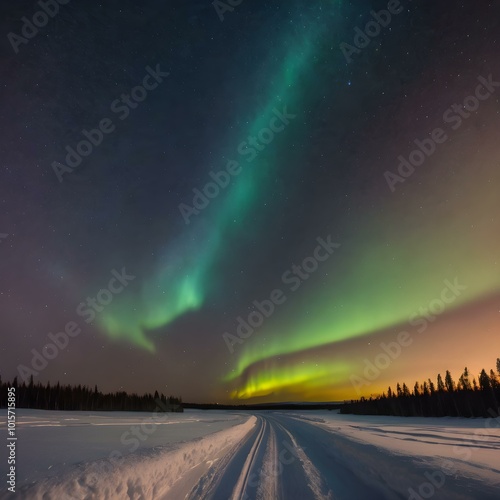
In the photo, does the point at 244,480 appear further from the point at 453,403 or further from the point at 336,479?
the point at 453,403

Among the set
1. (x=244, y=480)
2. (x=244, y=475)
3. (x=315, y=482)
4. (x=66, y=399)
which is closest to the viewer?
(x=315, y=482)

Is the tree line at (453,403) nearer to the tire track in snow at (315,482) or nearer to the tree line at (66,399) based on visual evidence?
the tire track in snow at (315,482)

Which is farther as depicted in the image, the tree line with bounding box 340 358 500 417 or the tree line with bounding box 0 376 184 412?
the tree line with bounding box 0 376 184 412

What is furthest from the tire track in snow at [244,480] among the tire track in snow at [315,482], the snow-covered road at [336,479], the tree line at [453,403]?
the tree line at [453,403]

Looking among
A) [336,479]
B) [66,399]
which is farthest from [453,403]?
[66,399]

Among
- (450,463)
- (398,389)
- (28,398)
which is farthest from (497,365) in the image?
(28,398)

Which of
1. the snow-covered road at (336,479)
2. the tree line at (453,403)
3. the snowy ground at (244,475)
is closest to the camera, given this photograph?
the snowy ground at (244,475)

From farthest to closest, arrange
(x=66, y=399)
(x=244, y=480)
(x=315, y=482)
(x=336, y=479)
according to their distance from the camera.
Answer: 1. (x=66, y=399)
2. (x=336, y=479)
3. (x=244, y=480)
4. (x=315, y=482)

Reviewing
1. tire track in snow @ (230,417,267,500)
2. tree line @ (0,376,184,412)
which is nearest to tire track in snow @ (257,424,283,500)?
tire track in snow @ (230,417,267,500)

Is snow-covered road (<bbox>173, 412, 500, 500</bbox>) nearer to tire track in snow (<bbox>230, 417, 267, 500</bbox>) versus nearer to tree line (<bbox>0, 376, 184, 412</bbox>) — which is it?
tire track in snow (<bbox>230, 417, 267, 500</bbox>)

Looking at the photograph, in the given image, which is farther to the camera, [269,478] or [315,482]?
[269,478]

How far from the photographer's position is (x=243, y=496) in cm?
488

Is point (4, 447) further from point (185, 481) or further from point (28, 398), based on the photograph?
point (28, 398)

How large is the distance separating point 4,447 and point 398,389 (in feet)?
437
